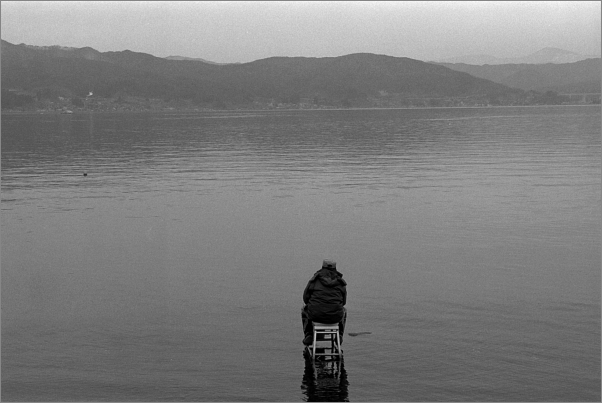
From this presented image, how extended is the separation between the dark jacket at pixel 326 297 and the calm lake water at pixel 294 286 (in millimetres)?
1274

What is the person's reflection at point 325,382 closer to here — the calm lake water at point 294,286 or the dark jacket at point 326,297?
the calm lake water at point 294,286

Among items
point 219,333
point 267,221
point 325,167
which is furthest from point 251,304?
point 325,167

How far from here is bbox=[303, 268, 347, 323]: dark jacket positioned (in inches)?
639

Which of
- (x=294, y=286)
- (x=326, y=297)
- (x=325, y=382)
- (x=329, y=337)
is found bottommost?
(x=325, y=382)

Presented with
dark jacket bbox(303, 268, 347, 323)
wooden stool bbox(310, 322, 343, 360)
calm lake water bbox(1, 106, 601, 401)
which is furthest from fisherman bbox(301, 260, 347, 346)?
calm lake water bbox(1, 106, 601, 401)

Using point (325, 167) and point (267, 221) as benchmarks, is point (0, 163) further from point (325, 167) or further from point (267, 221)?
point (267, 221)

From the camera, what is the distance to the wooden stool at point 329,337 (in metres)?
16.5

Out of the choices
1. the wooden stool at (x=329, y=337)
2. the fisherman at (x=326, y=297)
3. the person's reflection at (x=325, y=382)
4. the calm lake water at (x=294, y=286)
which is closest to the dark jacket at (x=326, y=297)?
the fisherman at (x=326, y=297)

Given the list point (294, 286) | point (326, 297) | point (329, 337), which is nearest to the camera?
point (326, 297)

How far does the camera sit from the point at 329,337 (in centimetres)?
1705

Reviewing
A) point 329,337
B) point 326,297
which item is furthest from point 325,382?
point 326,297

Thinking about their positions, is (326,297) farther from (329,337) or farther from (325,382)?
(325,382)

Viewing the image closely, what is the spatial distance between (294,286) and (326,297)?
317 inches

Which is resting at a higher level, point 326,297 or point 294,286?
point 326,297
